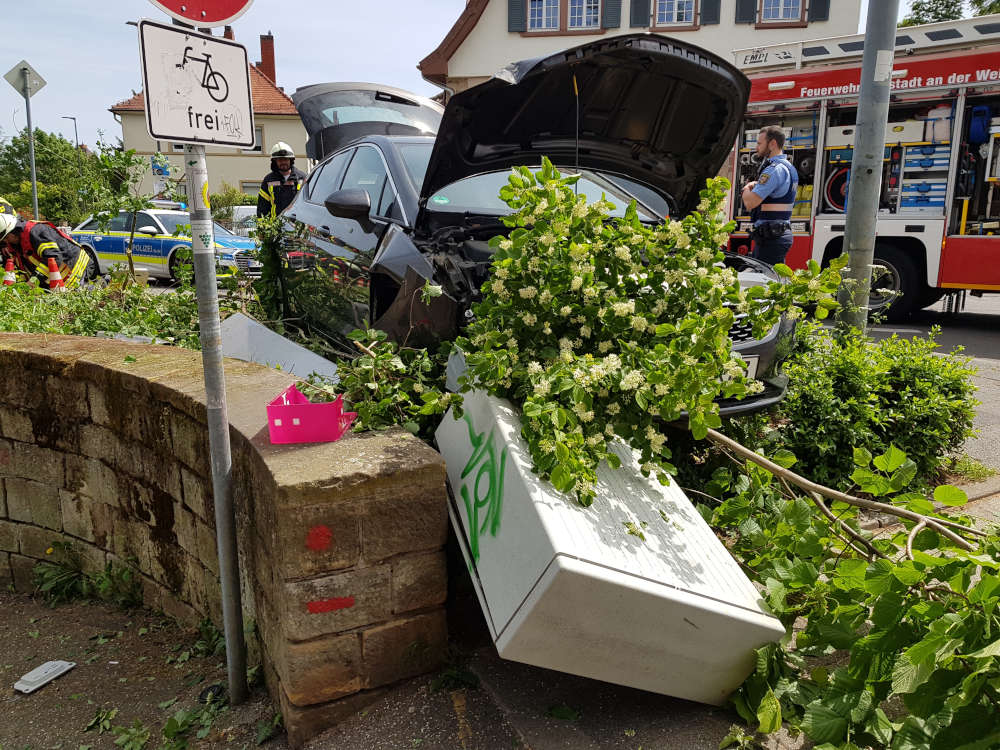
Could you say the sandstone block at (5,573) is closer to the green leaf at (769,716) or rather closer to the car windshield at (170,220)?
the green leaf at (769,716)

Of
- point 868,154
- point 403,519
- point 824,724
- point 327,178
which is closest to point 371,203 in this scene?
point 327,178

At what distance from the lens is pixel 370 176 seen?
15.6 feet

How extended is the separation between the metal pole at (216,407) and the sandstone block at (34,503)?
2.08 metres

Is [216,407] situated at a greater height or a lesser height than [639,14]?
lesser

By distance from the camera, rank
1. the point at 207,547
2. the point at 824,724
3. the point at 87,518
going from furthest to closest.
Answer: the point at 87,518, the point at 207,547, the point at 824,724

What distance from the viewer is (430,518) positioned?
99.8 inches

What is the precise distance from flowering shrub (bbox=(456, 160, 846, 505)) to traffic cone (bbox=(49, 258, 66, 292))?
622 cm

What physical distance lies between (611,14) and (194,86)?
26045 mm

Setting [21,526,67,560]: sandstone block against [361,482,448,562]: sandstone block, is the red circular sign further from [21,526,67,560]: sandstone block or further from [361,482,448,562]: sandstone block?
[21,526,67,560]: sandstone block

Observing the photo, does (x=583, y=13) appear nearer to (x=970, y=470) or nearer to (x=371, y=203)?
(x=371, y=203)

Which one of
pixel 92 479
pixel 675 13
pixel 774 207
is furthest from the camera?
pixel 675 13

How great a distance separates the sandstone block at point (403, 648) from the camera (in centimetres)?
253

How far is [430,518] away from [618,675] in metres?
0.78

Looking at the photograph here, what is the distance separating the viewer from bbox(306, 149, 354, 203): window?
215 inches
